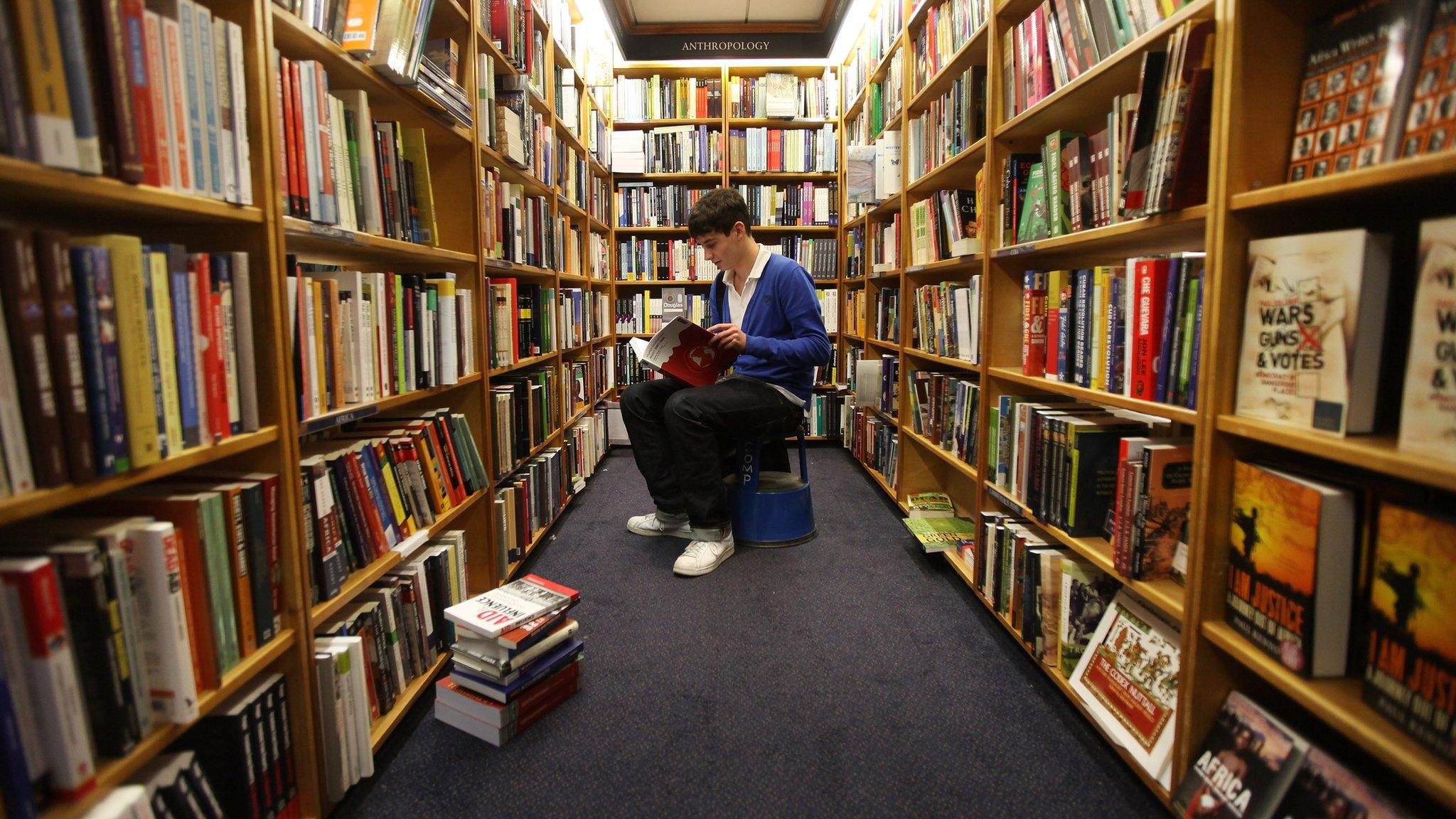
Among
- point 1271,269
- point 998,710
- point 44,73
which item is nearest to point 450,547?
point 44,73

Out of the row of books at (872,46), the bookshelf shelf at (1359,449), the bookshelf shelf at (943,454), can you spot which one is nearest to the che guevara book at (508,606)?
the bookshelf shelf at (943,454)

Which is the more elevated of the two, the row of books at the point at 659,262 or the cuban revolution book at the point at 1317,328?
the row of books at the point at 659,262

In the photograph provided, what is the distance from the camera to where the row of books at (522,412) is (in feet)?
7.40

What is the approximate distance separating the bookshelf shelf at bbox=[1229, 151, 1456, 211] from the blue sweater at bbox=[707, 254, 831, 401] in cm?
154

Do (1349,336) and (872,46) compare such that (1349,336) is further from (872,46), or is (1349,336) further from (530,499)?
(872,46)

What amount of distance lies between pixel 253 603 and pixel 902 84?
2.91 meters

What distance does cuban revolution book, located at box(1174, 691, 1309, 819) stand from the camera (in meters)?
0.97

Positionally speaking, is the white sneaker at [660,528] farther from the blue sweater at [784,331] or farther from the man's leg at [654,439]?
the blue sweater at [784,331]

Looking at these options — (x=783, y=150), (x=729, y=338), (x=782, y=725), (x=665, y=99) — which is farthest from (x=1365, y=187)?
(x=665, y=99)

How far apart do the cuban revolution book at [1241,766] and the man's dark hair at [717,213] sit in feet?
6.67

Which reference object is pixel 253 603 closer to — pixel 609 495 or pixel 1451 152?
pixel 1451 152

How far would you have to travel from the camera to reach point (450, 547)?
178cm

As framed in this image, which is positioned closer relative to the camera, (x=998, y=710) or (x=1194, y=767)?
(x=1194, y=767)

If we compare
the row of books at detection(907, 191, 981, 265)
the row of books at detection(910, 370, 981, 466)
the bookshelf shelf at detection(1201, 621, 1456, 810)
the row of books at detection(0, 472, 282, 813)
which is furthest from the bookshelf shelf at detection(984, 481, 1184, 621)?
the row of books at detection(0, 472, 282, 813)
